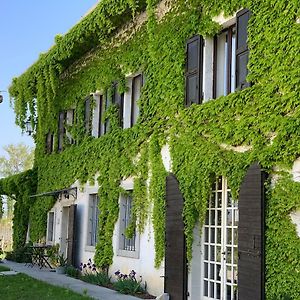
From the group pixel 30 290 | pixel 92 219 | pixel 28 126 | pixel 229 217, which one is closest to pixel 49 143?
pixel 28 126

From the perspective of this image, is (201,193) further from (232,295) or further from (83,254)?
(83,254)

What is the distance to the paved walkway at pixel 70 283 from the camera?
11938 millimetres

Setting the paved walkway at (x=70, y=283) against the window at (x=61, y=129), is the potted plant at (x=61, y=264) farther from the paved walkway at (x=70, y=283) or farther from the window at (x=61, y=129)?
the window at (x=61, y=129)

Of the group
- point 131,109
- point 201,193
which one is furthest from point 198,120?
point 131,109

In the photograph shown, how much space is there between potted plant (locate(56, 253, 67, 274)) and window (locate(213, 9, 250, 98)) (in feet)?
28.3

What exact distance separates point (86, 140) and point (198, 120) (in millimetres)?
6694

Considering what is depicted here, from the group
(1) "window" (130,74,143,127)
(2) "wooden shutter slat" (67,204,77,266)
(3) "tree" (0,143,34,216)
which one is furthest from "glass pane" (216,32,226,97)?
(3) "tree" (0,143,34,216)

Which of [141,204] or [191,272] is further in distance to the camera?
[141,204]

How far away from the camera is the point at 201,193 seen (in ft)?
35.6

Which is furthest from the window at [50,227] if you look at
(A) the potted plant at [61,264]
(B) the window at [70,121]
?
(B) the window at [70,121]

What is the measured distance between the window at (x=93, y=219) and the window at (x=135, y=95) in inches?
128

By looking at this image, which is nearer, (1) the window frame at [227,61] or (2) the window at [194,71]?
(1) the window frame at [227,61]

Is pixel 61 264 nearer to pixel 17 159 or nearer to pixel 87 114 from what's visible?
pixel 87 114

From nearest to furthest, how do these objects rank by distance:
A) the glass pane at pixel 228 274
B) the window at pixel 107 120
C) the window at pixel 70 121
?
the glass pane at pixel 228 274
the window at pixel 107 120
the window at pixel 70 121
